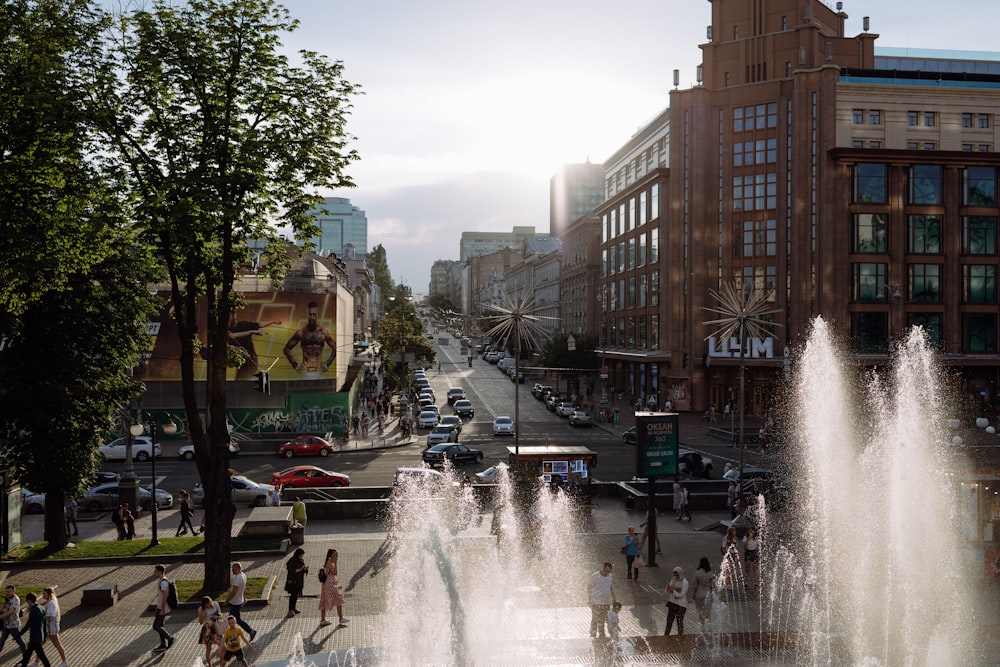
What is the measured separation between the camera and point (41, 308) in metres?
23.1

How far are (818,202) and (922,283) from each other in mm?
10841

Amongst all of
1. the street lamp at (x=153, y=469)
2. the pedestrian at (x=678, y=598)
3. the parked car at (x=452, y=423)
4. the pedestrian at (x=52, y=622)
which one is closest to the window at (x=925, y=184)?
the parked car at (x=452, y=423)

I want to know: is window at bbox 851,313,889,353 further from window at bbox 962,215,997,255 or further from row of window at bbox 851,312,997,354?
window at bbox 962,215,997,255

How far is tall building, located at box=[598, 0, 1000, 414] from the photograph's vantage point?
62906mm

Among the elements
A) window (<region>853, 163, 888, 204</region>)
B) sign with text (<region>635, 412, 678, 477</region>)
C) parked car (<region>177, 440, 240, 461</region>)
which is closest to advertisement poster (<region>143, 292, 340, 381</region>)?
parked car (<region>177, 440, 240, 461</region>)

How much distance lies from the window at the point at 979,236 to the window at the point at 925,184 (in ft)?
11.0

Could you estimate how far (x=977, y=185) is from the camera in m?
63.8

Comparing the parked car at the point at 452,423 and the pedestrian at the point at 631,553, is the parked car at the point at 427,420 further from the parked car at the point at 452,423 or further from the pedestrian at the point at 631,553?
the pedestrian at the point at 631,553

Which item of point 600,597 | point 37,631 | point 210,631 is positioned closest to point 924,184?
point 600,597

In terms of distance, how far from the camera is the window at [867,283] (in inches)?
2478

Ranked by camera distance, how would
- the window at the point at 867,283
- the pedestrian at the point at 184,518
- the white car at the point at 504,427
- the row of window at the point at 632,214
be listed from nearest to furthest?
1. the pedestrian at the point at 184,518
2. the white car at the point at 504,427
3. the window at the point at 867,283
4. the row of window at the point at 632,214

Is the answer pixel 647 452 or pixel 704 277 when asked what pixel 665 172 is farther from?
pixel 647 452

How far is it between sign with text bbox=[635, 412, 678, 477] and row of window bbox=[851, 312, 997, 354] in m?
45.6

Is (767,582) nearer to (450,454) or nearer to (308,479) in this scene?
(308,479)
